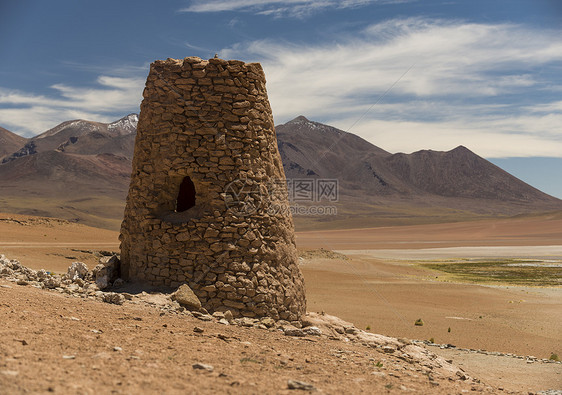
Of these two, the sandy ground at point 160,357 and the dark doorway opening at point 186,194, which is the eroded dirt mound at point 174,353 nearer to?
the sandy ground at point 160,357

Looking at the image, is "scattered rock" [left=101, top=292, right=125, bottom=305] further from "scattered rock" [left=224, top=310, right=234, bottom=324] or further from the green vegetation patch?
the green vegetation patch

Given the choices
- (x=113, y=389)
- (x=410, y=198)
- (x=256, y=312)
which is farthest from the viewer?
(x=410, y=198)

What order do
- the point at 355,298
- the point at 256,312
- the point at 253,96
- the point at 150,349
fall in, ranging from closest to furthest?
the point at 150,349 < the point at 256,312 < the point at 253,96 < the point at 355,298

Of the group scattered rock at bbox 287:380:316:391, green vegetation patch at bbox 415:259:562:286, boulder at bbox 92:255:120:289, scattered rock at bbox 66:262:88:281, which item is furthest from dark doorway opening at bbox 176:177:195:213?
green vegetation patch at bbox 415:259:562:286

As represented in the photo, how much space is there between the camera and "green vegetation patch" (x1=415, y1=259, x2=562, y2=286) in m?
28.7

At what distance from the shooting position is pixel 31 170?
147 m

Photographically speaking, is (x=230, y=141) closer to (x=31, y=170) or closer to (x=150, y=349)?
(x=150, y=349)

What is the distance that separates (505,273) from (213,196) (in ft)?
97.4

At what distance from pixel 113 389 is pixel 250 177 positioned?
16.2ft

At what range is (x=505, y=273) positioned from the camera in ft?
109

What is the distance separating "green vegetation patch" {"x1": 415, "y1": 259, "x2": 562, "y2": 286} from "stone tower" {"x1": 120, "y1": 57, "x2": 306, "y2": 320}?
74.9 feet

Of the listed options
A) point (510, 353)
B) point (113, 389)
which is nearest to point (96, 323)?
point (113, 389)

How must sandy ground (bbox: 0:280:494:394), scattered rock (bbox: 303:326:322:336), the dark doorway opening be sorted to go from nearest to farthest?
sandy ground (bbox: 0:280:494:394)
scattered rock (bbox: 303:326:322:336)
the dark doorway opening

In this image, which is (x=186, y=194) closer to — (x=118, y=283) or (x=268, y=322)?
(x=118, y=283)
